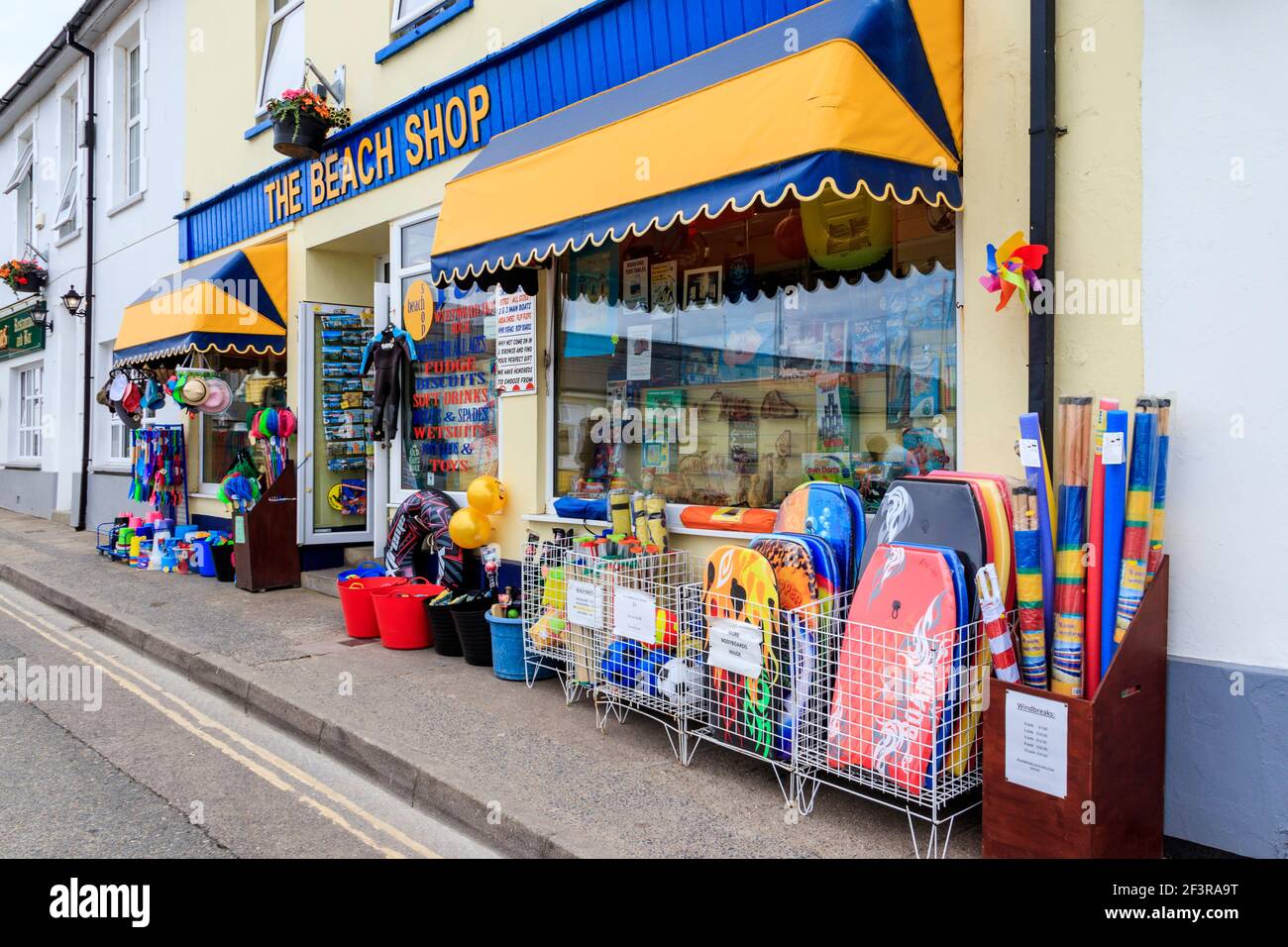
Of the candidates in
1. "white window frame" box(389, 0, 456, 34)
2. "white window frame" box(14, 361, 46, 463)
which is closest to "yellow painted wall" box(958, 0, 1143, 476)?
"white window frame" box(389, 0, 456, 34)

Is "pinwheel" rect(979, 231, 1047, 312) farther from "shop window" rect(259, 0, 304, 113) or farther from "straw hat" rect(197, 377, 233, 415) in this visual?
"straw hat" rect(197, 377, 233, 415)

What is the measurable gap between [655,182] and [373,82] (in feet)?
16.5

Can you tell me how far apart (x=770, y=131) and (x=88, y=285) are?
45.7ft

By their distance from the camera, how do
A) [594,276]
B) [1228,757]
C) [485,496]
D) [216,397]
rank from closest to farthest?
[1228,757]
[594,276]
[485,496]
[216,397]

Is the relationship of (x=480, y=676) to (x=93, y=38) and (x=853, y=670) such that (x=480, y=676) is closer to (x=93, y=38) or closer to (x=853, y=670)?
(x=853, y=670)

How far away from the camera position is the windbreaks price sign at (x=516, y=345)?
657 centimetres

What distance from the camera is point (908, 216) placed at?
4.78m

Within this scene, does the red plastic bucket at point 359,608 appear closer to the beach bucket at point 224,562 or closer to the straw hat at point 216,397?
the beach bucket at point 224,562

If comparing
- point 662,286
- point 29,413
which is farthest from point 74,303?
point 662,286

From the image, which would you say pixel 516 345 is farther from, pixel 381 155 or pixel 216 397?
pixel 216 397

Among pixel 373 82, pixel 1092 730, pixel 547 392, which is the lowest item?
pixel 1092 730

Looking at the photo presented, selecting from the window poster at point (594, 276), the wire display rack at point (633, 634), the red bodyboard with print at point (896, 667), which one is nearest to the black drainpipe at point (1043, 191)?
the red bodyboard with print at point (896, 667)

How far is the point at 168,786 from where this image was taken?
4.40m

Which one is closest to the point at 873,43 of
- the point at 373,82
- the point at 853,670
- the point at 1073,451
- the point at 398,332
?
the point at 1073,451
